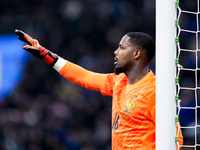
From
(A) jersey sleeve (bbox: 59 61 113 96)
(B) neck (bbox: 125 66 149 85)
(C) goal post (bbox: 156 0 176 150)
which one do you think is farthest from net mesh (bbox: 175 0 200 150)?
(C) goal post (bbox: 156 0 176 150)

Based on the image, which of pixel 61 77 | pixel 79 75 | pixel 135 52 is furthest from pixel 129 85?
pixel 61 77

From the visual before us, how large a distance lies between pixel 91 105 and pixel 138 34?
613 centimetres

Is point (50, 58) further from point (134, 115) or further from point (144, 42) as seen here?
point (134, 115)

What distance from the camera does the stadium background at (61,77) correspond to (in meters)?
9.70

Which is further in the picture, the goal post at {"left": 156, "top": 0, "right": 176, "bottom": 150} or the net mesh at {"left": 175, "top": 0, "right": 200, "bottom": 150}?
the net mesh at {"left": 175, "top": 0, "right": 200, "bottom": 150}

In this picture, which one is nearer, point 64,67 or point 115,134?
point 115,134

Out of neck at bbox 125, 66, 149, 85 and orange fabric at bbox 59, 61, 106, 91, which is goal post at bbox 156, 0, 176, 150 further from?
orange fabric at bbox 59, 61, 106, 91

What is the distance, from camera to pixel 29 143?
965cm

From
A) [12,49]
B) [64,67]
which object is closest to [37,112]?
[12,49]

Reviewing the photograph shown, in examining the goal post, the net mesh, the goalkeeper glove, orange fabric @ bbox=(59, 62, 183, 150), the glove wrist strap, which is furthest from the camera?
the net mesh

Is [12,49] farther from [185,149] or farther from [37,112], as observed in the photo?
[185,149]

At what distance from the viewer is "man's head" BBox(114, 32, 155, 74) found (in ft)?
13.3

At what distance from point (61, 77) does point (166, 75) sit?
7.71 m

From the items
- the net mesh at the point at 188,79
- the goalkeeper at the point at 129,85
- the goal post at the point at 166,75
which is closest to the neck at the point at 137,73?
the goalkeeper at the point at 129,85
